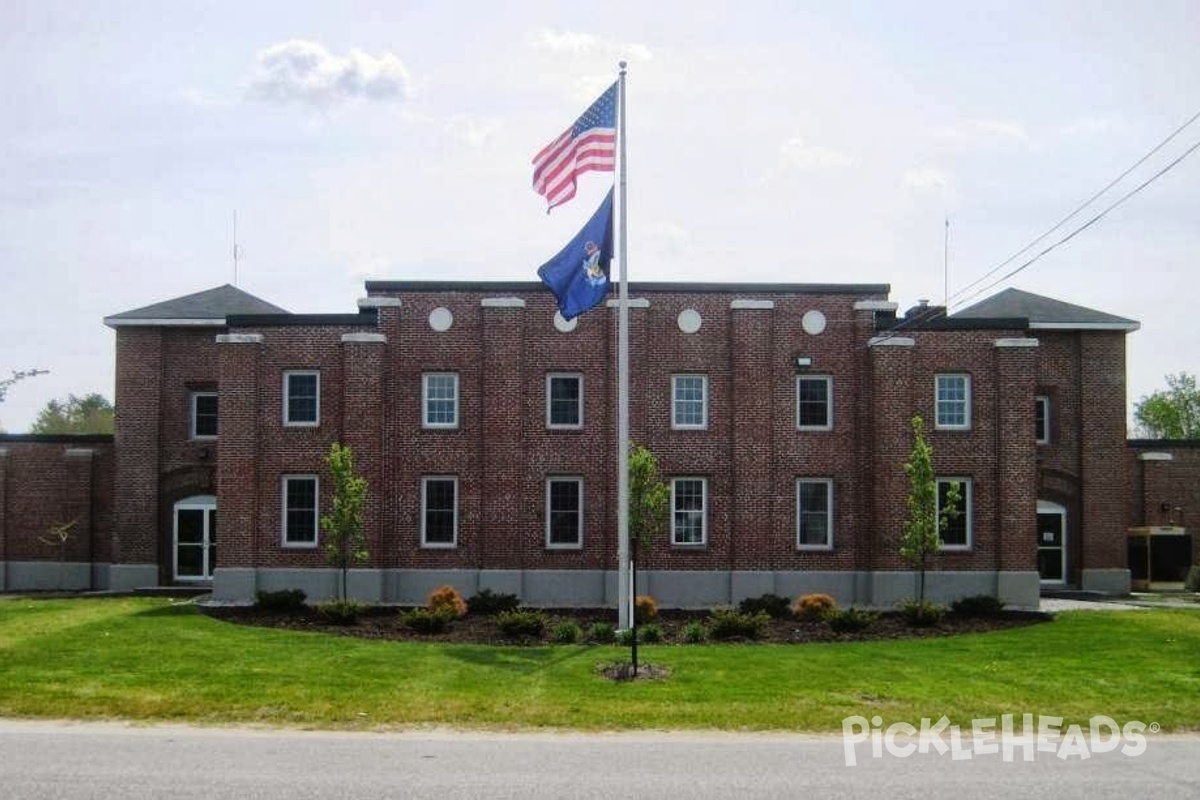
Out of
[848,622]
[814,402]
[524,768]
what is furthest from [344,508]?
[524,768]

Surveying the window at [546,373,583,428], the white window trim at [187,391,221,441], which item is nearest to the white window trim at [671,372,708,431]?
the window at [546,373,583,428]

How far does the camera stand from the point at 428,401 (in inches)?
1234

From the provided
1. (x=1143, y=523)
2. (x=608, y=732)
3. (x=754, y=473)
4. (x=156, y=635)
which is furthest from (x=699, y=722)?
(x=1143, y=523)

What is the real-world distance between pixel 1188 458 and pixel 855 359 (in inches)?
555

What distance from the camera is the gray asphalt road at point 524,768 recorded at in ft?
37.7

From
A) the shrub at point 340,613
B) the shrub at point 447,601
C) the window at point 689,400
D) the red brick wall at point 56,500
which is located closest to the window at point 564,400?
the window at point 689,400

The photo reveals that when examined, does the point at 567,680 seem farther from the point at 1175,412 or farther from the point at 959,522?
the point at 1175,412

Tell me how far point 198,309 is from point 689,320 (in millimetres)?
15159

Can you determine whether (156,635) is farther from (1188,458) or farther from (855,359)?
(1188,458)

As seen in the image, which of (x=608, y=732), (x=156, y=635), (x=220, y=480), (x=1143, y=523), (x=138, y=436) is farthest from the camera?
(x=1143, y=523)

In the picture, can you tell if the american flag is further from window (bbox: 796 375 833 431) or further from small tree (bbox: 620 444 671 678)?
window (bbox: 796 375 833 431)

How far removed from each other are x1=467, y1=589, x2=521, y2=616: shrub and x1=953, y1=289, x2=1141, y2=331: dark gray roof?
16.6 metres

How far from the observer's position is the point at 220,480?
30.9m

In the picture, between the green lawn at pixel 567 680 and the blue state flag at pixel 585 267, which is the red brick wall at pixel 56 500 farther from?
the blue state flag at pixel 585 267
